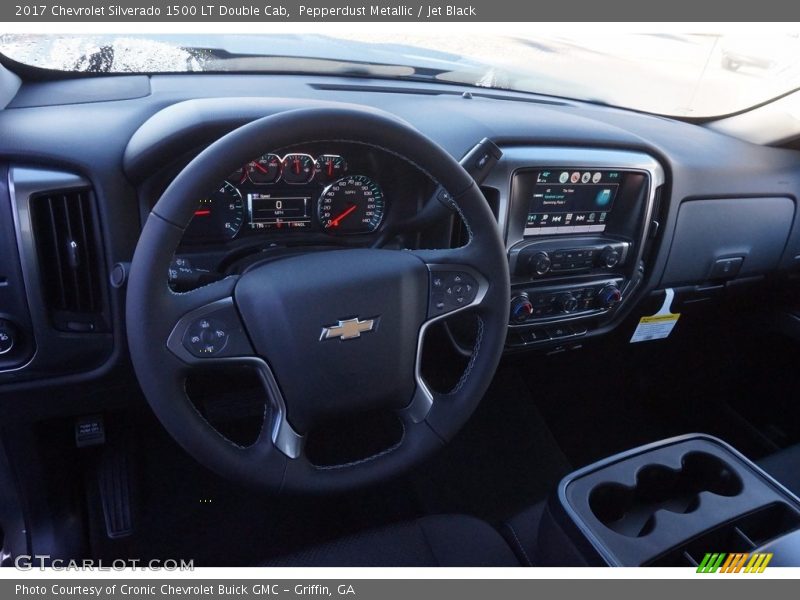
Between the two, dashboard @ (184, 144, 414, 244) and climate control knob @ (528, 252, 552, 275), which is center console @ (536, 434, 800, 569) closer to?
climate control knob @ (528, 252, 552, 275)

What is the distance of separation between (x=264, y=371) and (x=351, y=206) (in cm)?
47

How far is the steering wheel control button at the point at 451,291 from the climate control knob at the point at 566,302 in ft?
1.98

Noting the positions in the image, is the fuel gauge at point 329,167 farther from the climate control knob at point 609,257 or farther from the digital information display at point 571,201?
the climate control knob at point 609,257

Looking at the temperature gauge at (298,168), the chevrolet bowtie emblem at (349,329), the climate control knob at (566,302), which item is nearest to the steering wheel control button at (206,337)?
the chevrolet bowtie emblem at (349,329)

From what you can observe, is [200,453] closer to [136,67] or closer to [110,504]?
[110,504]

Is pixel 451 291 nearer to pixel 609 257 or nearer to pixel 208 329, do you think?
pixel 208 329

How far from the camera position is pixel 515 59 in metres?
2.10

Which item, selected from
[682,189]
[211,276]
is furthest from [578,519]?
[682,189]

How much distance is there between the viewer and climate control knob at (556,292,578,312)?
1877mm

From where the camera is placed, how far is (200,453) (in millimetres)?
1144

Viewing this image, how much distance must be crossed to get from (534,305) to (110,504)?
1.29m

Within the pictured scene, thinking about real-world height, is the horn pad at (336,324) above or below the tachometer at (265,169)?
below

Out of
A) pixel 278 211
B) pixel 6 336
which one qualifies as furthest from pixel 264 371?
pixel 6 336

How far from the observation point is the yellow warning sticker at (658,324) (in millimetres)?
2180
